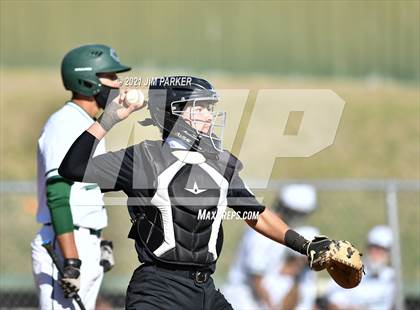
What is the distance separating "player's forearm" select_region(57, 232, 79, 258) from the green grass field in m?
3.83

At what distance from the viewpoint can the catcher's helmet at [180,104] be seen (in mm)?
4453

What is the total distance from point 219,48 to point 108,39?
216 cm

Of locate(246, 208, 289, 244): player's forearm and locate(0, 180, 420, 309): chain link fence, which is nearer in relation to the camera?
locate(246, 208, 289, 244): player's forearm

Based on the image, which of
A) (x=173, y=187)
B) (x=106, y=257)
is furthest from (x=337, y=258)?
(x=106, y=257)

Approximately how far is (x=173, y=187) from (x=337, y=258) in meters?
0.88

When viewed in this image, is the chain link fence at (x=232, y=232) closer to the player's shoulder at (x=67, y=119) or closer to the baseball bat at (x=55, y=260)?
the player's shoulder at (x=67, y=119)

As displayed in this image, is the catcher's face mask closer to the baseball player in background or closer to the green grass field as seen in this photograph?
the baseball player in background

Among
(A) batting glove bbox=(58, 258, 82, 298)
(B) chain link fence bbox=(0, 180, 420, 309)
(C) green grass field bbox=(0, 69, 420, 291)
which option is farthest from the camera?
(C) green grass field bbox=(0, 69, 420, 291)

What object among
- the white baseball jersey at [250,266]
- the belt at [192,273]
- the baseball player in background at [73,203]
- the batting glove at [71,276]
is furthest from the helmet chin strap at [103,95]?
the white baseball jersey at [250,266]

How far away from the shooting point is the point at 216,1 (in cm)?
1723

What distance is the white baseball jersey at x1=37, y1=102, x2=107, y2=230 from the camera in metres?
5.35

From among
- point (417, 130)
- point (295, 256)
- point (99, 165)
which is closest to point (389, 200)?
point (295, 256)

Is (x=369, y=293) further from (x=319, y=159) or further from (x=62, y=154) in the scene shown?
(x=319, y=159)

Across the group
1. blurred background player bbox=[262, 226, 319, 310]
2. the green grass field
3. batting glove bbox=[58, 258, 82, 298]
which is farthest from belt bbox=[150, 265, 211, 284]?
the green grass field
